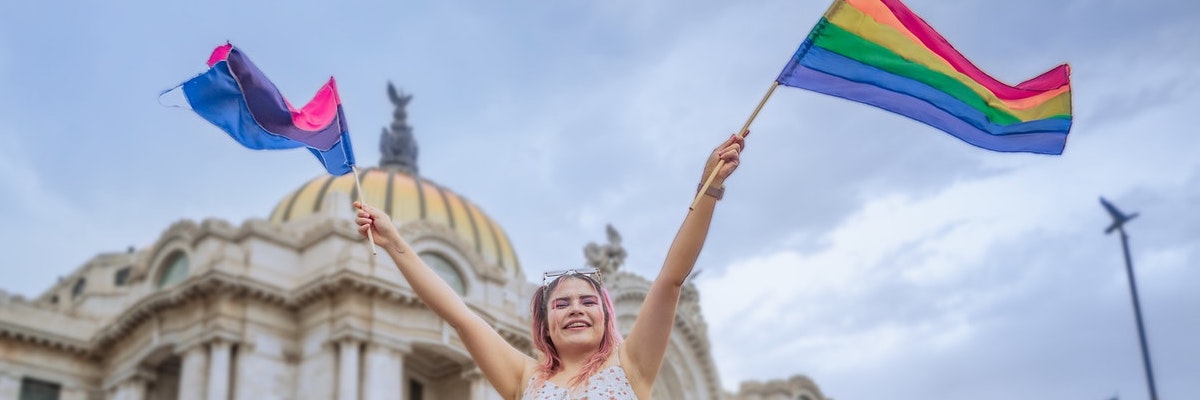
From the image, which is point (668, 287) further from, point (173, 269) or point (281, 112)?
point (173, 269)

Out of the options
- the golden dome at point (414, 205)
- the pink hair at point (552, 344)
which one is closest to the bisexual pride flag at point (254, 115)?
the pink hair at point (552, 344)

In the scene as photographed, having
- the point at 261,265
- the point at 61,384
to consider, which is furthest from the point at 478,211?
the point at 61,384

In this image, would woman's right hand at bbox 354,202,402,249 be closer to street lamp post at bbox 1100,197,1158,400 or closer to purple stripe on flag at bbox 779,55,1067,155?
purple stripe on flag at bbox 779,55,1067,155

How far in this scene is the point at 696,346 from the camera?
41.7m

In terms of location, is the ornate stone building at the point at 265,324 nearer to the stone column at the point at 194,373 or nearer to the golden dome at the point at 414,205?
the stone column at the point at 194,373

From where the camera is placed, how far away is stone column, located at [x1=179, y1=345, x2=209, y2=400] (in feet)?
97.6

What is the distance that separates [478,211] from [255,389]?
15.1 m

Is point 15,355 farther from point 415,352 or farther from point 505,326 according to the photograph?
point 505,326

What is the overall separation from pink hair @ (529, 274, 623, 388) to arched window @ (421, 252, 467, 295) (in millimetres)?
29794

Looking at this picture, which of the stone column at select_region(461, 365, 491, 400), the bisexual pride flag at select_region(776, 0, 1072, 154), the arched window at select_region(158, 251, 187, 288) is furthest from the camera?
the stone column at select_region(461, 365, 491, 400)

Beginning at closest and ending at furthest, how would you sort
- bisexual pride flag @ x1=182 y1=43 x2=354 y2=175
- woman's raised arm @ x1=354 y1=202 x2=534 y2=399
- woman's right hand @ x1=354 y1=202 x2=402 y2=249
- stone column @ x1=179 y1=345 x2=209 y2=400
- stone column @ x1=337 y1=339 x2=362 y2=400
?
woman's raised arm @ x1=354 y1=202 x2=534 y2=399, woman's right hand @ x1=354 y1=202 x2=402 y2=249, bisexual pride flag @ x1=182 y1=43 x2=354 y2=175, stone column @ x1=179 y1=345 x2=209 y2=400, stone column @ x1=337 y1=339 x2=362 y2=400

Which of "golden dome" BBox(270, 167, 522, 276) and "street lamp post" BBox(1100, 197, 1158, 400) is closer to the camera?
"street lamp post" BBox(1100, 197, 1158, 400)

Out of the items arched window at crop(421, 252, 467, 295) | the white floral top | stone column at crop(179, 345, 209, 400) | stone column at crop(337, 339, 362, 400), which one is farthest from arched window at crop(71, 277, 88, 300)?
the white floral top

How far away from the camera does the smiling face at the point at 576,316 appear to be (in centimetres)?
461
